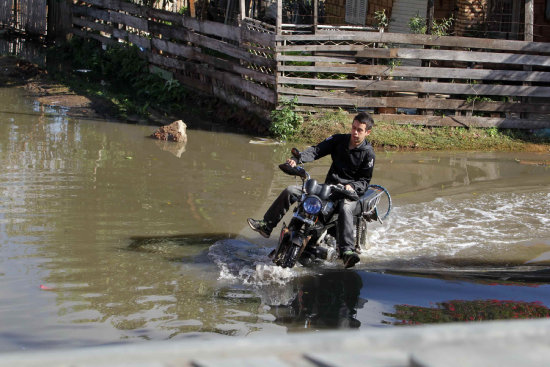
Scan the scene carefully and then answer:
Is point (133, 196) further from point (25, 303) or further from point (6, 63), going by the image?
point (6, 63)

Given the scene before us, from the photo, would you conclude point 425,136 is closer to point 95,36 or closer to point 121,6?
point 121,6

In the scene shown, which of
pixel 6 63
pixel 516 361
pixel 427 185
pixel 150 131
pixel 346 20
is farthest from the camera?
pixel 346 20

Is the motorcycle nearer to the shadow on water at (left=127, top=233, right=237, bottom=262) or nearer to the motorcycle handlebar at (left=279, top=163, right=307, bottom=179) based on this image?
the motorcycle handlebar at (left=279, top=163, right=307, bottom=179)

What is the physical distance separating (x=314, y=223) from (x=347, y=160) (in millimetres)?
1118

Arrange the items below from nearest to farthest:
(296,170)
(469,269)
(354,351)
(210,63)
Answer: (354,351)
(296,170)
(469,269)
(210,63)

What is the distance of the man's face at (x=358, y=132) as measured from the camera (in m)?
6.77

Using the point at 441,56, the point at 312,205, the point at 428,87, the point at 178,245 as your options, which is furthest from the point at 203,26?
the point at 312,205

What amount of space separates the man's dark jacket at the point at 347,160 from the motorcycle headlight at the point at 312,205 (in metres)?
0.78

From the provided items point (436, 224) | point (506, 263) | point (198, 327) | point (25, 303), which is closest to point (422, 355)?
point (198, 327)

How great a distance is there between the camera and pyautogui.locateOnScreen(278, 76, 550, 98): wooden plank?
13.3 metres

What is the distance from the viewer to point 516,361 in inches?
57.6

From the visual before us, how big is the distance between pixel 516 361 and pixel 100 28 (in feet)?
66.3

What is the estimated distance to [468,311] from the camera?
Result: 559 cm

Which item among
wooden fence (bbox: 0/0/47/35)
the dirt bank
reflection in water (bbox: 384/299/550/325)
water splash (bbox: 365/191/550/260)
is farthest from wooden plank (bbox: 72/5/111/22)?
reflection in water (bbox: 384/299/550/325)
